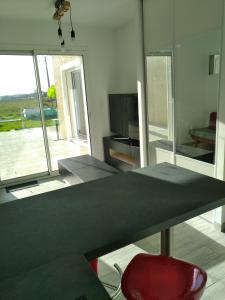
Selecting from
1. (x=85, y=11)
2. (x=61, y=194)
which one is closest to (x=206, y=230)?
(x=61, y=194)

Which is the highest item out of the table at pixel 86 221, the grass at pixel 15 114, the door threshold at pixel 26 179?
the grass at pixel 15 114

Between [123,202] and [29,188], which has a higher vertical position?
[123,202]

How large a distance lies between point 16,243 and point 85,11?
3.62 m

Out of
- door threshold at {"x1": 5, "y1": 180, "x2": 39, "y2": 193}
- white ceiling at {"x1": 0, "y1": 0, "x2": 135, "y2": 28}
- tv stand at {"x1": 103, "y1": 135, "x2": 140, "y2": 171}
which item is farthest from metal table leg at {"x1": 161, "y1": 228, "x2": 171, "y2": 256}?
door threshold at {"x1": 5, "y1": 180, "x2": 39, "y2": 193}

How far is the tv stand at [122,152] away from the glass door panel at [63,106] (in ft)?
1.76

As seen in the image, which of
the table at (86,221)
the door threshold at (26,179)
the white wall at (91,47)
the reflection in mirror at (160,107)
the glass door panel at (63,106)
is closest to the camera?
the table at (86,221)

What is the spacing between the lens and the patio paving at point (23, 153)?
4.45 meters

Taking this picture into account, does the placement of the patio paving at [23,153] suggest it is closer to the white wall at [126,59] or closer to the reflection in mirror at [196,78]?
the white wall at [126,59]

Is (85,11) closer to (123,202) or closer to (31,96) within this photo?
(31,96)

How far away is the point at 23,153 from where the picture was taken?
4770mm

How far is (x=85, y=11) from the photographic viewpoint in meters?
3.63

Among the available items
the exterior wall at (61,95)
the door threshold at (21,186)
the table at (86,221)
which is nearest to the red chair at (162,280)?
the table at (86,221)

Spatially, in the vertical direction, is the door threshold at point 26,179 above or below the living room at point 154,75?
below

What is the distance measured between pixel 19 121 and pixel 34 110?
1.12 ft
